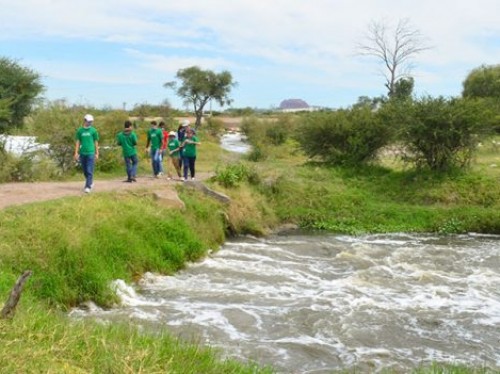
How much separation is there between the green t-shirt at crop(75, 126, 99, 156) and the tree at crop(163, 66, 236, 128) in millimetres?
47392

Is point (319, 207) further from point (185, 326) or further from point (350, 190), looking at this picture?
point (185, 326)

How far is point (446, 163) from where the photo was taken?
20062mm

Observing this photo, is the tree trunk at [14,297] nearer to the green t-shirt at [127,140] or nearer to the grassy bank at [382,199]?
the green t-shirt at [127,140]

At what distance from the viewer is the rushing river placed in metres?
7.55

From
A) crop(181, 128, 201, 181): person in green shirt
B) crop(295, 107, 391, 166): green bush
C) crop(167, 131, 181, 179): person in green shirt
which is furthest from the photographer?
crop(295, 107, 391, 166): green bush

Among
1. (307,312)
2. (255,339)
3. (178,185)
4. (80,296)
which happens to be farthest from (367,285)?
(178,185)

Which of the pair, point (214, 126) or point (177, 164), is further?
point (214, 126)

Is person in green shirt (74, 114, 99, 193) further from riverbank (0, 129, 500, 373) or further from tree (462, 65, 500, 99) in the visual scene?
tree (462, 65, 500, 99)

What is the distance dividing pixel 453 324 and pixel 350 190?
421 inches

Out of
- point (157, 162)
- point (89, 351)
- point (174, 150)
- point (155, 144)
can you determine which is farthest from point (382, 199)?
point (89, 351)

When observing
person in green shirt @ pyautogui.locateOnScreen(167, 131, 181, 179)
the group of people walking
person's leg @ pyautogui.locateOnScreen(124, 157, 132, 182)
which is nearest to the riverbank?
the group of people walking

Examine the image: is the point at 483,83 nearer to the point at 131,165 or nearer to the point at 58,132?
the point at 58,132

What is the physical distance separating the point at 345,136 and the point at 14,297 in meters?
19.1

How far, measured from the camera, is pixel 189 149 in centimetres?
1639
